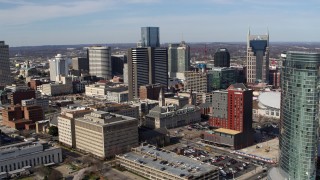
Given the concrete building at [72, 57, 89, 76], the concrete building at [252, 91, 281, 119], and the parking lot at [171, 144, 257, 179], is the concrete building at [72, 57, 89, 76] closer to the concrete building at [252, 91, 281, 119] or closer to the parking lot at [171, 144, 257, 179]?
the concrete building at [252, 91, 281, 119]

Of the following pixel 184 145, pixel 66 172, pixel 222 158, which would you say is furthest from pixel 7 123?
pixel 222 158

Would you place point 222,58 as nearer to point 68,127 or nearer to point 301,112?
point 68,127

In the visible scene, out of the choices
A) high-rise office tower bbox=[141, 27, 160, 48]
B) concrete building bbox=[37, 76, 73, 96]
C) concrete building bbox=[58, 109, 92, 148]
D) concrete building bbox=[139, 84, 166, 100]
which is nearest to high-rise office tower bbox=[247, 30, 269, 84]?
high-rise office tower bbox=[141, 27, 160, 48]

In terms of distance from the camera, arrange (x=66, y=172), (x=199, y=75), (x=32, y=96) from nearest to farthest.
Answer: (x=66, y=172)
(x=32, y=96)
(x=199, y=75)

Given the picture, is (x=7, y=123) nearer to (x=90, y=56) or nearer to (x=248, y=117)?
(x=248, y=117)

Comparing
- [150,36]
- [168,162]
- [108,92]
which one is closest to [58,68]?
[108,92]
